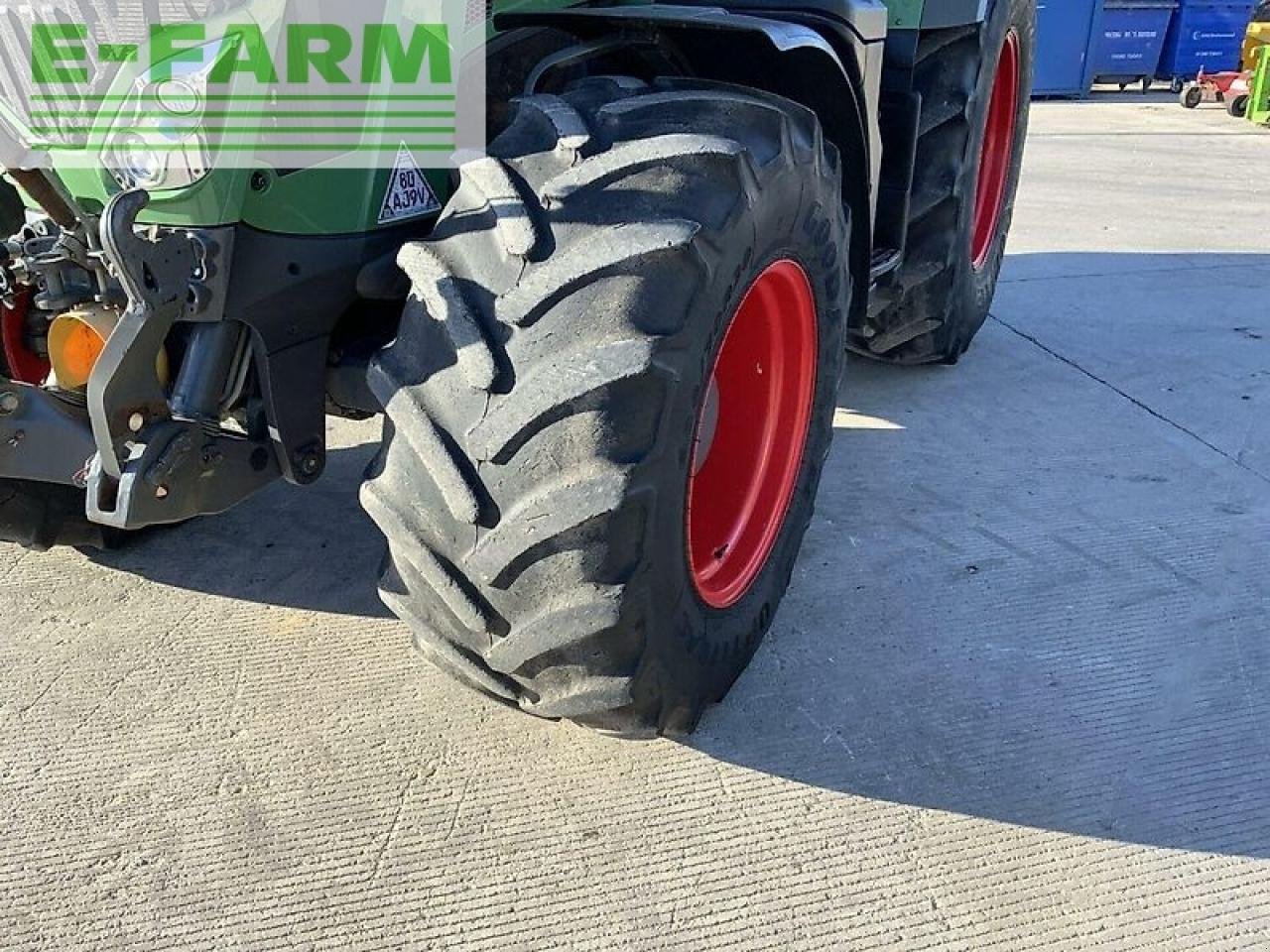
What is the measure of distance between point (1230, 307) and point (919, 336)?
2.10 meters

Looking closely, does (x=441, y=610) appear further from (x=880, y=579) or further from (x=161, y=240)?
(x=880, y=579)

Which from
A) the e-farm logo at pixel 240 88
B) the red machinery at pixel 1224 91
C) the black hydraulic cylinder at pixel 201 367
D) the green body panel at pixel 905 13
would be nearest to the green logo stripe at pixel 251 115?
the e-farm logo at pixel 240 88

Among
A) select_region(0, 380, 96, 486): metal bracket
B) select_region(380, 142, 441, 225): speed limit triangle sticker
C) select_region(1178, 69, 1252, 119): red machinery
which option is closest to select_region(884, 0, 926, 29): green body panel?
select_region(380, 142, 441, 225): speed limit triangle sticker

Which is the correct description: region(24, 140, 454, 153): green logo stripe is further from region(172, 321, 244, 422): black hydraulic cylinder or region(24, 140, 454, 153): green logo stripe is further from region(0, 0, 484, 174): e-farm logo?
region(172, 321, 244, 422): black hydraulic cylinder

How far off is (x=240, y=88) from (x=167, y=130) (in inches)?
5.2

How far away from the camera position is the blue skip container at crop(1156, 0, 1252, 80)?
1556 cm

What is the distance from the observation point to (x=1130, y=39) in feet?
50.5

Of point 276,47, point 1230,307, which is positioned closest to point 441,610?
point 276,47

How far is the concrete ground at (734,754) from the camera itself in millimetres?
2020

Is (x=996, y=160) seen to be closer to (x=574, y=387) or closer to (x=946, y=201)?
(x=946, y=201)

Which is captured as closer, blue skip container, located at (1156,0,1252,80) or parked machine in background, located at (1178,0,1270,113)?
parked machine in background, located at (1178,0,1270,113)

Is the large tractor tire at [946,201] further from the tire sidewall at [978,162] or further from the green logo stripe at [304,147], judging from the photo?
the green logo stripe at [304,147]

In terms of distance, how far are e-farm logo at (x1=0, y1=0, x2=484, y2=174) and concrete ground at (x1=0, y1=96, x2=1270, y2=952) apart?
1.17 metres

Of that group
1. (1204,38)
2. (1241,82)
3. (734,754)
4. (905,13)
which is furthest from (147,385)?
(1204,38)
